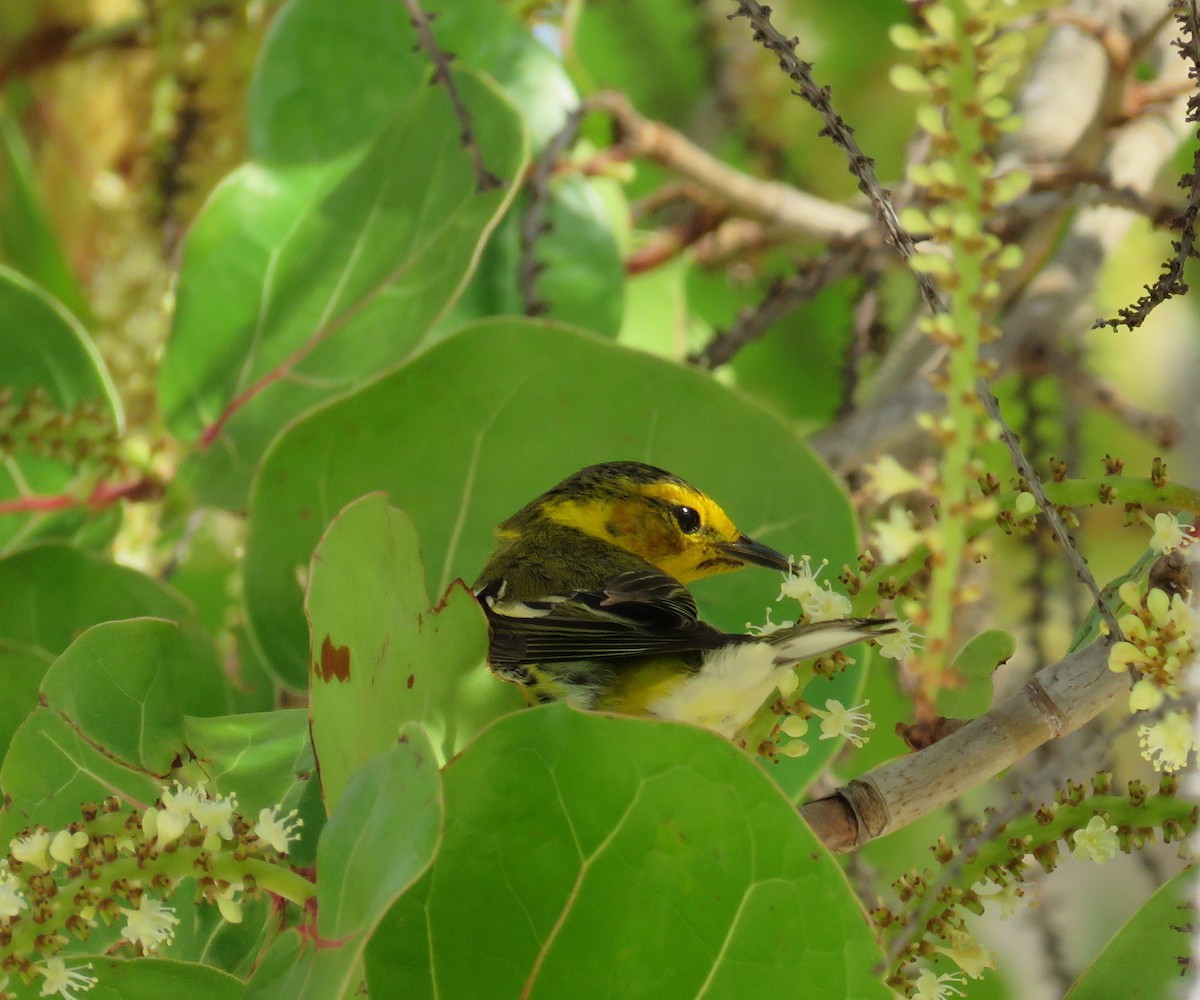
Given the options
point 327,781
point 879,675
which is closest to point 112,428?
point 327,781

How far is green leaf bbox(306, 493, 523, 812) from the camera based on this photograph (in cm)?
67

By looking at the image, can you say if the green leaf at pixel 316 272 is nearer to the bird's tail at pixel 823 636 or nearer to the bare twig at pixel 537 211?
the bare twig at pixel 537 211

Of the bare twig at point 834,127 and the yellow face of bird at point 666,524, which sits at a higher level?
the bare twig at point 834,127

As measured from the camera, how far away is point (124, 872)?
582mm

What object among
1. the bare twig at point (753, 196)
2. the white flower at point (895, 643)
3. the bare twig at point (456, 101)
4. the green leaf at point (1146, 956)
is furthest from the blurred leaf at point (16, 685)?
the bare twig at point (753, 196)

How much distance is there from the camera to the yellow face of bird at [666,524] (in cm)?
109

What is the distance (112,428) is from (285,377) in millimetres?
170

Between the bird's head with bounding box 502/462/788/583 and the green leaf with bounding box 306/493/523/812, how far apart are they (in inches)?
14.0

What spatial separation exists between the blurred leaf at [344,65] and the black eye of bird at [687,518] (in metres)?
0.45

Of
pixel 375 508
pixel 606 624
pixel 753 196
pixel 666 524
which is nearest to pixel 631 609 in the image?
pixel 606 624

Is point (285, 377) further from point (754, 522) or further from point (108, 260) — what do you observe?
point (108, 260)

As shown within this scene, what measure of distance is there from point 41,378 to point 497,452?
19.0 inches

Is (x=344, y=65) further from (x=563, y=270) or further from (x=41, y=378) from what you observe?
(x=41, y=378)

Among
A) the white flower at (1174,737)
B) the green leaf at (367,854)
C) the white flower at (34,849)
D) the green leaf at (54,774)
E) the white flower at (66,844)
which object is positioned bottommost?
the green leaf at (54,774)
